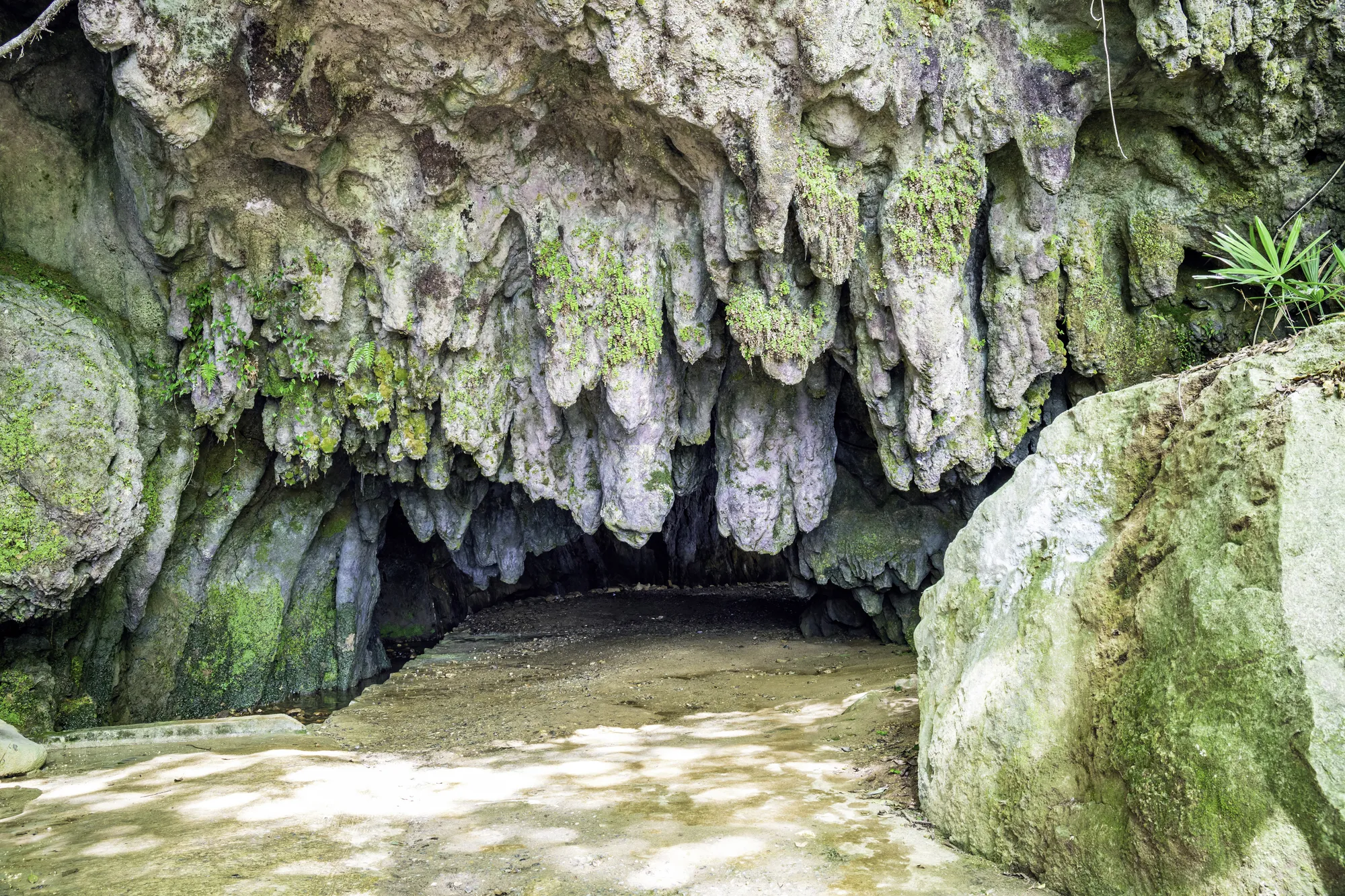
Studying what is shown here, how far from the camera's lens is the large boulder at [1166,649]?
3.21m

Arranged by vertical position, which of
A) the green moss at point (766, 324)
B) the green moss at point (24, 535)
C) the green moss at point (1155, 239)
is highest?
the green moss at point (1155, 239)

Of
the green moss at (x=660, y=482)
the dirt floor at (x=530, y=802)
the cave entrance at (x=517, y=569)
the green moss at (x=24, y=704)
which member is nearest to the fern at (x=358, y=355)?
the green moss at (x=660, y=482)

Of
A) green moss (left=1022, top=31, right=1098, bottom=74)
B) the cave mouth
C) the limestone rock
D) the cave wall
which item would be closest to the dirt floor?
the limestone rock

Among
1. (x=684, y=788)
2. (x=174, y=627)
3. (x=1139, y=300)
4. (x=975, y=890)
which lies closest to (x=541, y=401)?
(x=174, y=627)

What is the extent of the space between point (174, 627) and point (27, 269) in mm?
4478

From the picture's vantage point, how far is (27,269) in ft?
29.3

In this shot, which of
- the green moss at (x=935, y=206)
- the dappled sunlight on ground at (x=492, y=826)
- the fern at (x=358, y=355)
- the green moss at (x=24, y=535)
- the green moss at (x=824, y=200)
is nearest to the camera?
the dappled sunlight on ground at (x=492, y=826)

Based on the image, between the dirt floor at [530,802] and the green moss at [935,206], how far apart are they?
441 centimetres

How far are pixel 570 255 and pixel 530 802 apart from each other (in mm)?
6126

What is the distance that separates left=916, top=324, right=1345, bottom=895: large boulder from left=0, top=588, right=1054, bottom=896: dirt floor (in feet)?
1.75

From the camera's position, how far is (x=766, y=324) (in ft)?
30.7

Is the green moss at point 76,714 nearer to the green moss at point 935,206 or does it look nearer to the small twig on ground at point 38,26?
the small twig on ground at point 38,26

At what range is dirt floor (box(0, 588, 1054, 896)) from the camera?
14.1 ft

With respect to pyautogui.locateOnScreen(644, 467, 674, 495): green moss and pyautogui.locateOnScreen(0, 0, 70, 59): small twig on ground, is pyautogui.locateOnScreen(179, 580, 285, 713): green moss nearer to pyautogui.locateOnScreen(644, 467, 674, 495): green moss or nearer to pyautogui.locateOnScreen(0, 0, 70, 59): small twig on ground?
pyautogui.locateOnScreen(644, 467, 674, 495): green moss
